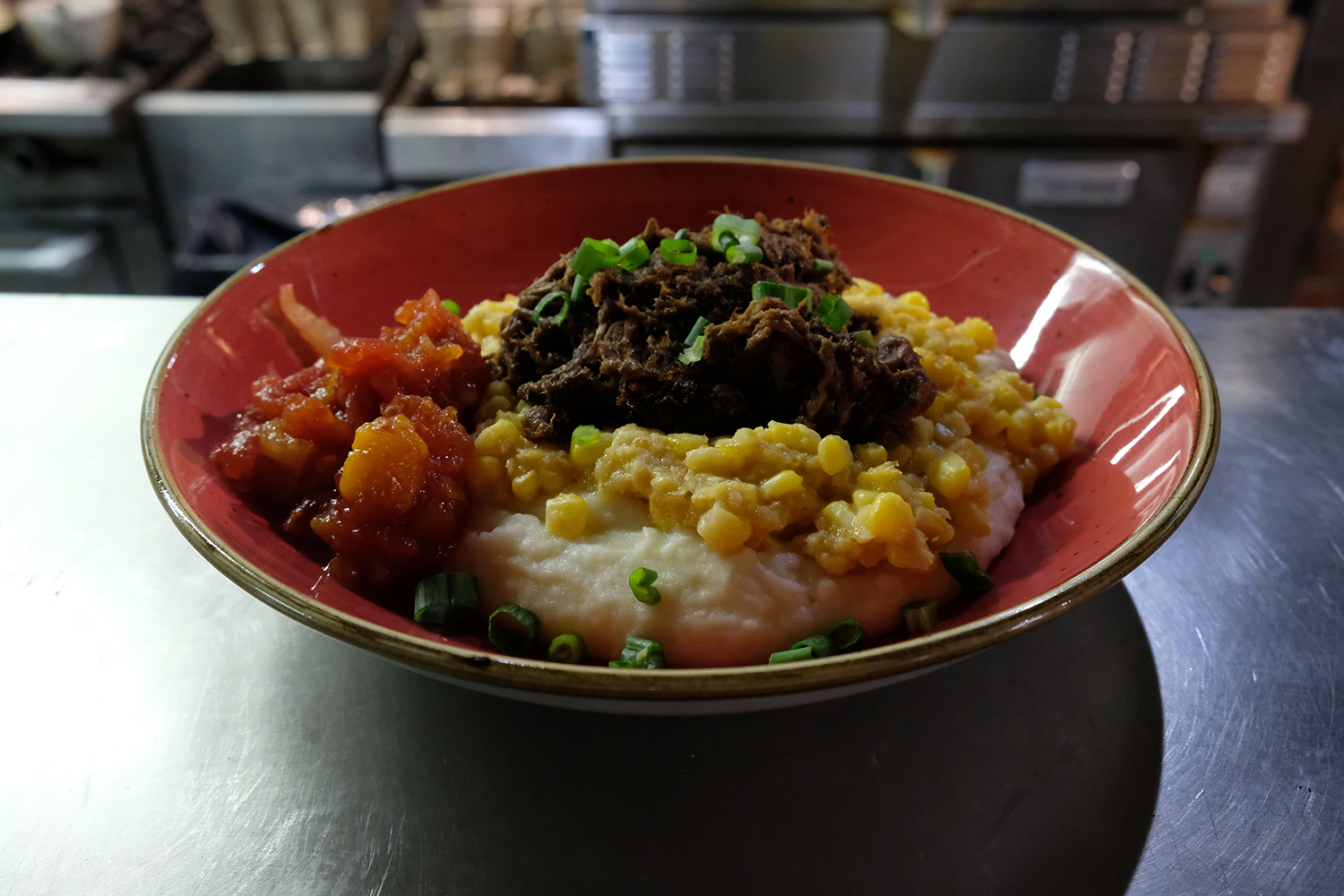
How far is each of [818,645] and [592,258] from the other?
917 millimetres

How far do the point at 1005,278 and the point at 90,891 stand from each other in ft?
7.26

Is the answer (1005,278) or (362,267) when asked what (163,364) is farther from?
(1005,278)

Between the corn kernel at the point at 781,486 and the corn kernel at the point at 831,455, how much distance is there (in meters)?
0.07

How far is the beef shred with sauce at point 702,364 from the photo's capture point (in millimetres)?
1858

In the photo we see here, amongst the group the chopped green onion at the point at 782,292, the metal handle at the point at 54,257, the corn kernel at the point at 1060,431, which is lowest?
the metal handle at the point at 54,257

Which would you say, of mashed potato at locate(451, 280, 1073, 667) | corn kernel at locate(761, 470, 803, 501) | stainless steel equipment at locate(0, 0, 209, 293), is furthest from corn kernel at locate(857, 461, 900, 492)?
stainless steel equipment at locate(0, 0, 209, 293)

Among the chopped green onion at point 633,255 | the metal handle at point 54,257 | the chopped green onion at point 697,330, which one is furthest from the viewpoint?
the metal handle at point 54,257

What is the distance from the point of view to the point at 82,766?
5.45 feet

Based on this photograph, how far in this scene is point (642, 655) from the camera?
5.10ft

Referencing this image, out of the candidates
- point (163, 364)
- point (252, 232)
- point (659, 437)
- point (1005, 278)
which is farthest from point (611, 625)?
point (252, 232)

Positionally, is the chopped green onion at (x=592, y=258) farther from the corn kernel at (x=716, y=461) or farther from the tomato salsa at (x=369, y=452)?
the corn kernel at (x=716, y=461)

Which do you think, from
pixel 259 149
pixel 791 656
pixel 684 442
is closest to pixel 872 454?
pixel 684 442

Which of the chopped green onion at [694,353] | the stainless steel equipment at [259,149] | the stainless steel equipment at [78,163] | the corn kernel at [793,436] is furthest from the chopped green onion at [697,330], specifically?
the stainless steel equipment at [78,163]

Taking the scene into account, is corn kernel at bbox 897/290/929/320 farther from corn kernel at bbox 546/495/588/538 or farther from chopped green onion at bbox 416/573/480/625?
chopped green onion at bbox 416/573/480/625
